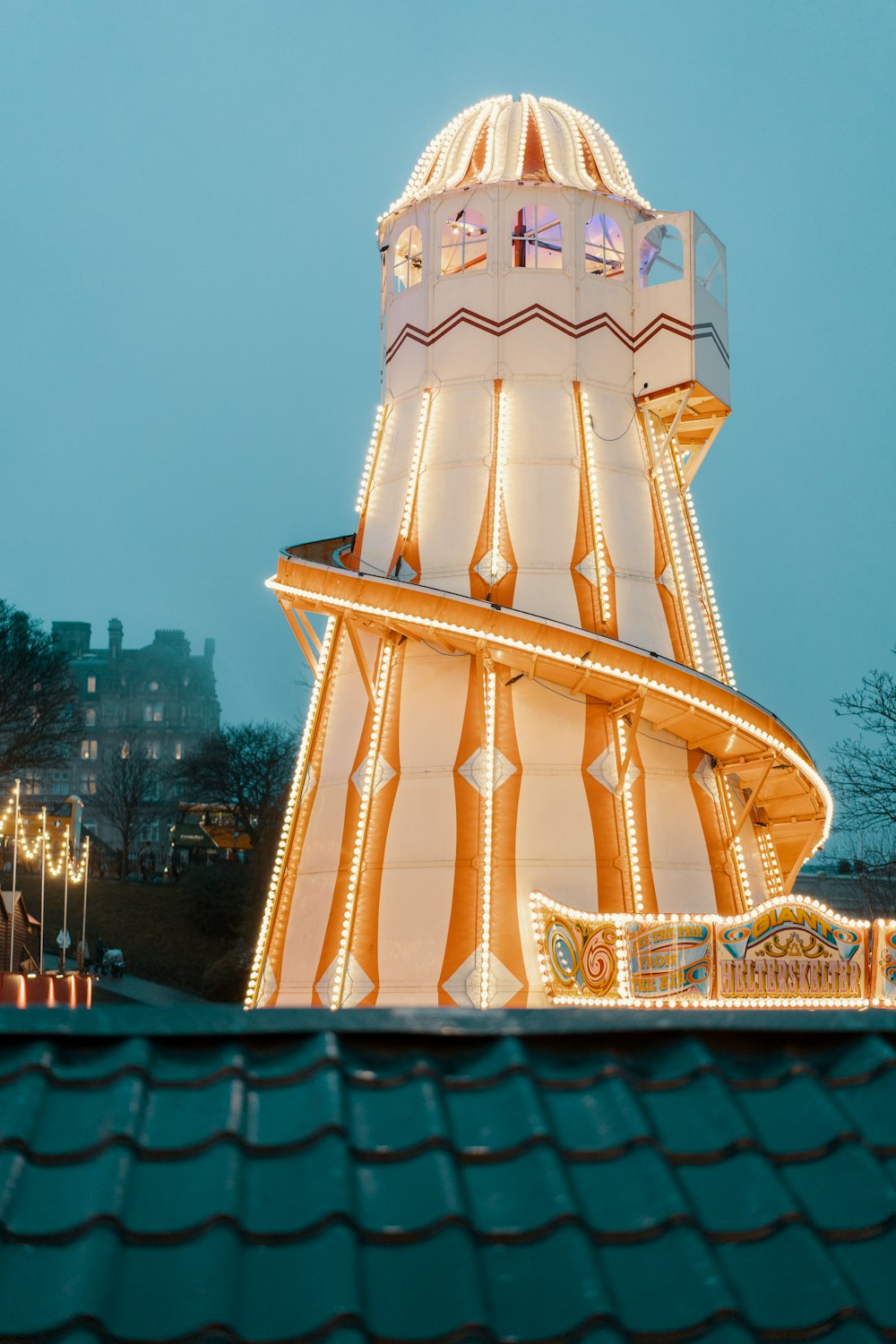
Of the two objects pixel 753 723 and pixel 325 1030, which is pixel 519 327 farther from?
pixel 325 1030

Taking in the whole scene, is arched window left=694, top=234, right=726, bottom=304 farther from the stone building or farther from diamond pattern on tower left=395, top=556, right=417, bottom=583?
the stone building

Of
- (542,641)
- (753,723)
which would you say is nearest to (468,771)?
(542,641)

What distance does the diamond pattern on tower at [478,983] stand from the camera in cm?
1694

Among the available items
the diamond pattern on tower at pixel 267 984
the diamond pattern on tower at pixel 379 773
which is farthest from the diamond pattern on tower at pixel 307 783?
the diamond pattern on tower at pixel 267 984

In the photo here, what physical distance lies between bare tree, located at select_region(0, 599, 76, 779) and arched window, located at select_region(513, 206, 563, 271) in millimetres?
34306

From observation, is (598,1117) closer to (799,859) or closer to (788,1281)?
(788,1281)

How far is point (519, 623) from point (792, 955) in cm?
514

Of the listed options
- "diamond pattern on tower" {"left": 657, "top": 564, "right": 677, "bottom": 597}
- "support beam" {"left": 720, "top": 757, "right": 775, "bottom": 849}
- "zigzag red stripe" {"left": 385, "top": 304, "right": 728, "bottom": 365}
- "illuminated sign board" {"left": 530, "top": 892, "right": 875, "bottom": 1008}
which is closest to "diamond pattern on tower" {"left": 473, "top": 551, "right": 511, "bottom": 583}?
"diamond pattern on tower" {"left": 657, "top": 564, "right": 677, "bottom": 597}

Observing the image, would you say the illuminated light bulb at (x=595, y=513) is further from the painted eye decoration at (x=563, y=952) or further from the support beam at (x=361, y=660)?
the painted eye decoration at (x=563, y=952)

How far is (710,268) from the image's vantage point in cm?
2181

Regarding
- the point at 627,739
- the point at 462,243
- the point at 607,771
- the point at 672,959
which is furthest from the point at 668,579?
the point at 672,959

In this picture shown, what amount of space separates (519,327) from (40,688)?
3691cm

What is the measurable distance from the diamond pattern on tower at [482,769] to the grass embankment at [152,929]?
24242 mm

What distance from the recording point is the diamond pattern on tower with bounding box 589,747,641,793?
59.9 feet
